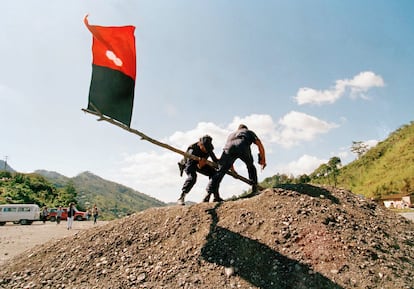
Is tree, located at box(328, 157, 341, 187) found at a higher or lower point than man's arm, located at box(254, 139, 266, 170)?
higher

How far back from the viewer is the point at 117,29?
17.6 ft

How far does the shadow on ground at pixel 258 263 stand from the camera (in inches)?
159

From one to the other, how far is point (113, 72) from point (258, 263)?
13.0 ft

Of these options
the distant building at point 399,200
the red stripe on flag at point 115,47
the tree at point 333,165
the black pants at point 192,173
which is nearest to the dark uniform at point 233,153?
the black pants at point 192,173

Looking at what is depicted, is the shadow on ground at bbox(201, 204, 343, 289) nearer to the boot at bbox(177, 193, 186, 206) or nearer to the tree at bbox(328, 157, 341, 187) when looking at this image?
the boot at bbox(177, 193, 186, 206)

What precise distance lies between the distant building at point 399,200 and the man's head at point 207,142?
24528 millimetres

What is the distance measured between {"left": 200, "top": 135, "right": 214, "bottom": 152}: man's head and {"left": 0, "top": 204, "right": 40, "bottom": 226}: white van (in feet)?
96.1

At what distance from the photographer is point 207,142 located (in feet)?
23.4

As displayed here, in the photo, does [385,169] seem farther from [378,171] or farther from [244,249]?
[244,249]

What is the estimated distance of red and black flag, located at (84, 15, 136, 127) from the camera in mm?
5285

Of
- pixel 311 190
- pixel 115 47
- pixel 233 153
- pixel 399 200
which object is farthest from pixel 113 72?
pixel 399 200

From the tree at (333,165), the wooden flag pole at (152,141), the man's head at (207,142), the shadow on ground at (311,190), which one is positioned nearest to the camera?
the wooden flag pole at (152,141)

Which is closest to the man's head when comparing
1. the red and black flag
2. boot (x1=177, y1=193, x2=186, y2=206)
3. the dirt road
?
boot (x1=177, y1=193, x2=186, y2=206)

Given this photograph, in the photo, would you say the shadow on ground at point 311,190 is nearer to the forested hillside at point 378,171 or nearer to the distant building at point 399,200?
the forested hillside at point 378,171
